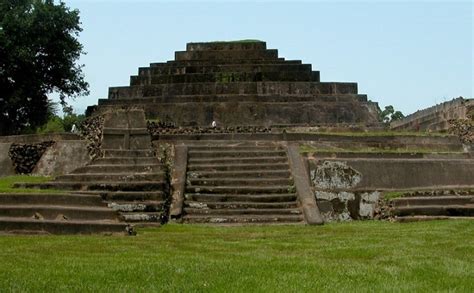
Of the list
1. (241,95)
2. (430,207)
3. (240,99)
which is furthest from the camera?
(241,95)

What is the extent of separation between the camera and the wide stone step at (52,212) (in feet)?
37.5

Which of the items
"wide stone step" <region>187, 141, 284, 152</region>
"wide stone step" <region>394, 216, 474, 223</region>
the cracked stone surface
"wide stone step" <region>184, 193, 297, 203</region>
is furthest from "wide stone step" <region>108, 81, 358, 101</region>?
"wide stone step" <region>394, 216, 474, 223</region>

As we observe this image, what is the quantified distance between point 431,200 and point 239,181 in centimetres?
407

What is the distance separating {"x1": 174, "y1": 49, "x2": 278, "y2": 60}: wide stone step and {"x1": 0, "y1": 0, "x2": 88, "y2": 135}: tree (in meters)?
5.72

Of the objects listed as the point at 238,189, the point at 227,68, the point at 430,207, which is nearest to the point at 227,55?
the point at 227,68

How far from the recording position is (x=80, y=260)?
7.85 m

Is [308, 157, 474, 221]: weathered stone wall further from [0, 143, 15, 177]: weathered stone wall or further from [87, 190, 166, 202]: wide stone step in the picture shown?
[0, 143, 15, 177]: weathered stone wall

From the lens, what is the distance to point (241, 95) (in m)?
21.8

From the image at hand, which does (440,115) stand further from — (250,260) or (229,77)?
(250,260)

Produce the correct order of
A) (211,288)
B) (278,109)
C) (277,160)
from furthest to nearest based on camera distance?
(278,109), (277,160), (211,288)

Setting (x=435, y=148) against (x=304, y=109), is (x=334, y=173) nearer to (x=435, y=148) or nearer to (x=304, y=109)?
(x=435, y=148)

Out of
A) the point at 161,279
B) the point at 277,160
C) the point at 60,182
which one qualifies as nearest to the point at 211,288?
the point at 161,279

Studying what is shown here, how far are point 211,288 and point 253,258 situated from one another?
6.84 feet

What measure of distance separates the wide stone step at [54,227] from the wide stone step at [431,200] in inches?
232
